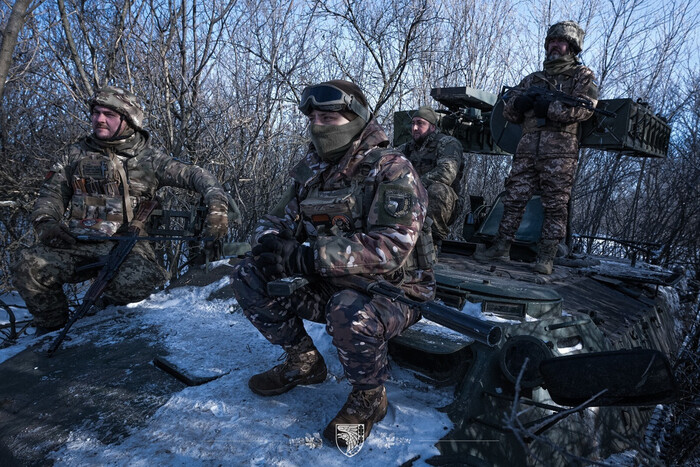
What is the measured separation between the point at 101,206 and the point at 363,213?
258 cm

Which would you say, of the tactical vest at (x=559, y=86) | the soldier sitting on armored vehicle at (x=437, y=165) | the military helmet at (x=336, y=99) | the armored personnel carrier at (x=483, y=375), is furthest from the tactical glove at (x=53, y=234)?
the tactical vest at (x=559, y=86)

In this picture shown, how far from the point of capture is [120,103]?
156 inches

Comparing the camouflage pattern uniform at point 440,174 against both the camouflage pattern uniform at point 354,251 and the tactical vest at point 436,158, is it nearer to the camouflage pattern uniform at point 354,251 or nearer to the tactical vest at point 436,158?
the tactical vest at point 436,158

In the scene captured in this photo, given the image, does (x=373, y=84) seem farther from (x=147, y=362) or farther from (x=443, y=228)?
(x=147, y=362)


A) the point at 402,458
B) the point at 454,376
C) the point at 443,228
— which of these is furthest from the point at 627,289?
the point at 402,458

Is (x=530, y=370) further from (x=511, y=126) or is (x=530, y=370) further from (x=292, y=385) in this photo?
(x=511, y=126)

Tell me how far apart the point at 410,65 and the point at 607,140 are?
18.0ft

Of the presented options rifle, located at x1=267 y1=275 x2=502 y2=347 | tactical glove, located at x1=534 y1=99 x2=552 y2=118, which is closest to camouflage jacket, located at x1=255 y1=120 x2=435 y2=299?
rifle, located at x1=267 y1=275 x2=502 y2=347

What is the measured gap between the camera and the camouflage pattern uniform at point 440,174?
519cm

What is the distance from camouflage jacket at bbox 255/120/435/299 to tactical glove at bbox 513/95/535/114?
2422 millimetres

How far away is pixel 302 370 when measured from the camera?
2.64m

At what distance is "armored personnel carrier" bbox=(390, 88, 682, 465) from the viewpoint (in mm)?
1699

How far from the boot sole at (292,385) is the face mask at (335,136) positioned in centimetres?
127

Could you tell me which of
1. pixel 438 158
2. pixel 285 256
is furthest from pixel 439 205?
pixel 285 256
